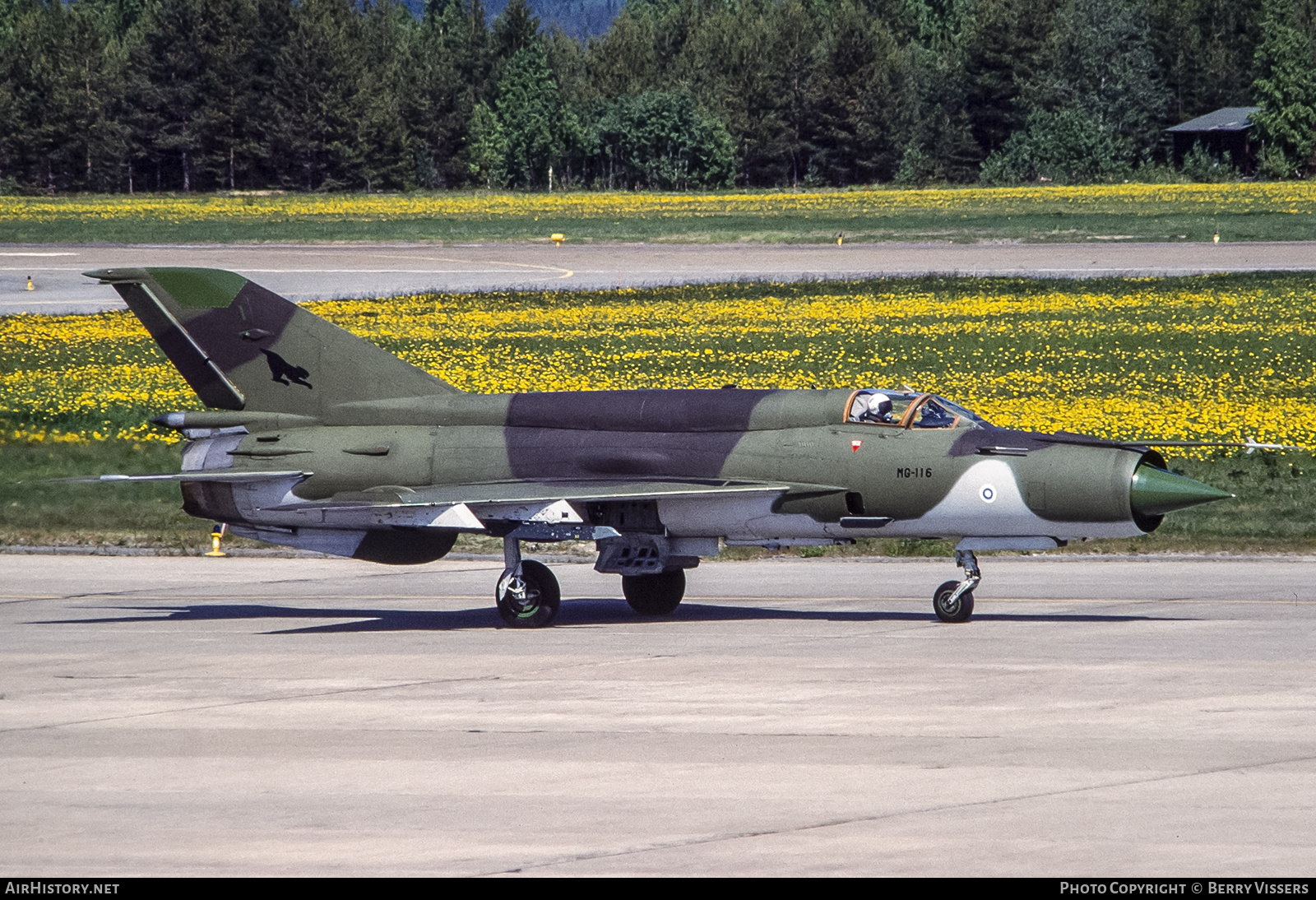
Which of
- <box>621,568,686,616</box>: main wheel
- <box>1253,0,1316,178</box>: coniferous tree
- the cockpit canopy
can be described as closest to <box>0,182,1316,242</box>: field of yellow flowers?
<box>1253,0,1316,178</box>: coniferous tree

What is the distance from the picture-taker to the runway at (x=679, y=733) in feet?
30.3

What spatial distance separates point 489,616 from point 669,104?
118541 mm

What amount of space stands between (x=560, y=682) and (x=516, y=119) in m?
132

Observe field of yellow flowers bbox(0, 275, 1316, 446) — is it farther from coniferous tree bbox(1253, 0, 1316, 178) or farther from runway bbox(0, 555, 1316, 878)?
coniferous tree bbox(1253, 0, 1316, 178)

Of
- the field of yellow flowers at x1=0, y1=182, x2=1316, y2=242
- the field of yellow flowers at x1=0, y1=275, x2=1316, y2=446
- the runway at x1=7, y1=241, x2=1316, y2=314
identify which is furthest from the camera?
the field of yellow flowers at x1=0, y1=182, x2=1316, y2=242

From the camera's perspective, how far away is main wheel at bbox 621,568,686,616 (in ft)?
63.0

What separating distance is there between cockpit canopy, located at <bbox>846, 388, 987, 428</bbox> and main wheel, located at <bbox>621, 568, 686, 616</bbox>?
111 inches

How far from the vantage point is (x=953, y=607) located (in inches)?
690

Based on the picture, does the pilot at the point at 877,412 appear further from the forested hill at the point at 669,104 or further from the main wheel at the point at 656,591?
the forested hill at the point at 669,104

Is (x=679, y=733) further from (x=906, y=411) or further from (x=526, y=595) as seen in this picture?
(x=906, y=411)

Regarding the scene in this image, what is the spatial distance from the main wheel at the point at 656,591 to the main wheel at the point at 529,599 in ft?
3.51

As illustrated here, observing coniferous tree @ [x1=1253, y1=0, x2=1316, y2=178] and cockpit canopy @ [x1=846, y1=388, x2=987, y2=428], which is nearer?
cockpit canopy @ [x1=846, y1=388, x2=987, y2=428]

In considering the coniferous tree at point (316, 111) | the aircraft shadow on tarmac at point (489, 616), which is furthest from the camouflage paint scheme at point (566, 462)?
the coniferous tree at point (316, 111)

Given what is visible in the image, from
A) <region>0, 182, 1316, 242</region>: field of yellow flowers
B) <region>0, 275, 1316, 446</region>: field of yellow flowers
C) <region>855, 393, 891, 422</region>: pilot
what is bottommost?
<region>0, 275, 1316, 446</region>: field of yellow flowers
